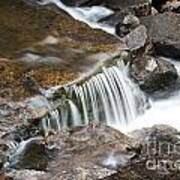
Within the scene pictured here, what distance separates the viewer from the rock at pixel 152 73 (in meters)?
7.73

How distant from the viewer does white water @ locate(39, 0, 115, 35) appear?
9547 millimetres

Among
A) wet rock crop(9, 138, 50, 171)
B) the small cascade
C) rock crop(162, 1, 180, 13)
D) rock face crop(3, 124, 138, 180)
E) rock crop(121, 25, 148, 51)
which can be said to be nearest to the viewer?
rock face crop(3, 124, 138, 180)

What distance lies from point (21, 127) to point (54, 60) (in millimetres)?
1413

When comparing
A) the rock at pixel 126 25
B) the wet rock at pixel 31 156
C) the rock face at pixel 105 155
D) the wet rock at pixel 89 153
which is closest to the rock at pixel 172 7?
the rock at pixel 126 25

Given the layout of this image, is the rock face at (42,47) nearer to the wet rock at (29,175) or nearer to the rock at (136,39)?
the rock at (136,39)

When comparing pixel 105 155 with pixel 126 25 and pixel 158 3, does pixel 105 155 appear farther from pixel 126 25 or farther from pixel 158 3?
pixel 158 3

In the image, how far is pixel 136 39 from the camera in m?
8.35

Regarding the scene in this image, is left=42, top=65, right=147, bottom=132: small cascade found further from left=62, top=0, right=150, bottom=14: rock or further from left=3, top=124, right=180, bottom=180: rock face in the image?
left=62, top=0, right=150, bottom=14: rock

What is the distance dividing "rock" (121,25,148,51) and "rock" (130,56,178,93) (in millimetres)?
286

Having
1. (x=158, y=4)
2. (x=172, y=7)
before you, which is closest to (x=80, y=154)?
(x=172, y=7)

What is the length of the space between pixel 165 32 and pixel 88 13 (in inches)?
62.3

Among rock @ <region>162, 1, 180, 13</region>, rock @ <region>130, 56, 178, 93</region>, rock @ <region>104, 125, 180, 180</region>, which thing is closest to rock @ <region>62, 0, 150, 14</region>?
rock @ <region>162, 1, 180, 13</region>

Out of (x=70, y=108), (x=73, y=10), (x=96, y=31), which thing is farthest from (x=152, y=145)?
(x=73, y=10)

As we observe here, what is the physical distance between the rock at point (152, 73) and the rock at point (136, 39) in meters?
0.29
